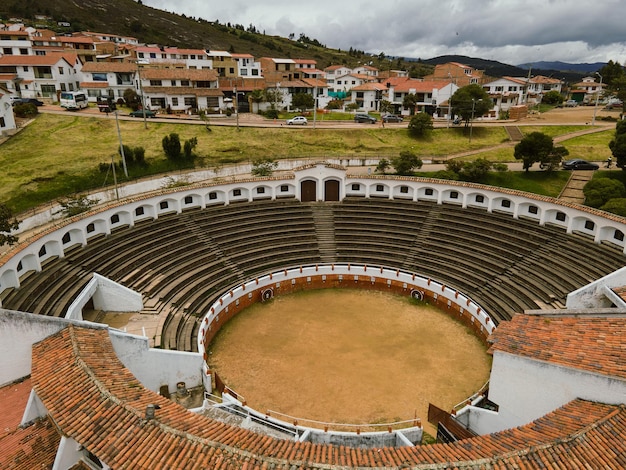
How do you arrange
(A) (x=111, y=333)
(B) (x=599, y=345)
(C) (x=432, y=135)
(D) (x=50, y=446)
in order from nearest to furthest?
(D) (x=50, y=446) → (B) (x=599, y=345) → (A) (x=111, y=333) → (C) (x=432, y=135)

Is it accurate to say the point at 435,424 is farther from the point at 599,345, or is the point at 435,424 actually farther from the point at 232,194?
the point at 232,194

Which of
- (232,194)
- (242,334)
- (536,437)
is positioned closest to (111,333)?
(242,334)

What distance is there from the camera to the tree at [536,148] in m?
39.3

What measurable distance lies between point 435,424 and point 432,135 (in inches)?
1618

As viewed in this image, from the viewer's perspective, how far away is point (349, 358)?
24.4m

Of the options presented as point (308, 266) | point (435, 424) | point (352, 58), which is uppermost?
point (352, 58)

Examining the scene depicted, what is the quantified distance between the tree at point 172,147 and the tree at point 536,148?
106ft

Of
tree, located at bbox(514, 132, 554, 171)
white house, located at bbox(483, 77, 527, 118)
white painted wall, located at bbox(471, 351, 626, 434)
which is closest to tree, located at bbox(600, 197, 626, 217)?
tree, located at bbox(514, 132, 554, 171)

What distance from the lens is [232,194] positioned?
121ft

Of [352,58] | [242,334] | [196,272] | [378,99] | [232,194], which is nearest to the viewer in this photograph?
[242,334]

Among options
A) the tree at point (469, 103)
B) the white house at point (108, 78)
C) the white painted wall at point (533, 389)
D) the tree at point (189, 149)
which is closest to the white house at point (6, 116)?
the tree at point (189, 149)

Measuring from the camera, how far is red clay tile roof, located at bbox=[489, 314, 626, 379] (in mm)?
15667

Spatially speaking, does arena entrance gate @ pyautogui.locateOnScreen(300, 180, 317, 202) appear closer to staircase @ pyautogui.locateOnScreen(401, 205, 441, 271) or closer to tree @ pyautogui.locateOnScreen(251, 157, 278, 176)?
tree @ pyautogui.locateOnScreen(251, 157, 278, 176)

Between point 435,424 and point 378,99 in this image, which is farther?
point 378,99
